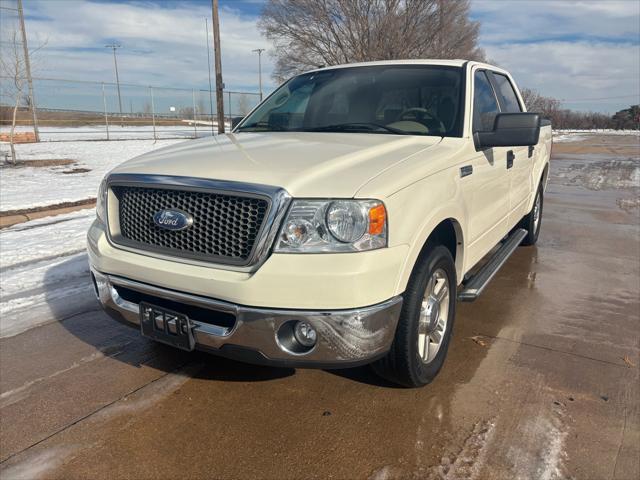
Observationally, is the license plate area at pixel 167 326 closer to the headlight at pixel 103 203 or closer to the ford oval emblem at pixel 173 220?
the ford oval emblem at pixel 173 220

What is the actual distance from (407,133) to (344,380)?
5.32 ft

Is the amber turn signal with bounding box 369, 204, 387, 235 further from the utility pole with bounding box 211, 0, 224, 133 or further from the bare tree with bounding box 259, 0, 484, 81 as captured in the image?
the bare tree with bounding box 259, 0, 484, 81

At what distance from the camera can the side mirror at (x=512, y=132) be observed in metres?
3.29

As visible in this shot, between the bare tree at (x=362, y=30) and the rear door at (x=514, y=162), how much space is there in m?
20.7

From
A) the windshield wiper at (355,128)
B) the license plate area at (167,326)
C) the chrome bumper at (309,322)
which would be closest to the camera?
the chrome bumper at (309,322)

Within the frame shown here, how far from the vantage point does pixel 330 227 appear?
2.30 m

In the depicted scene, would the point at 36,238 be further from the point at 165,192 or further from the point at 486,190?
the point at 486,190

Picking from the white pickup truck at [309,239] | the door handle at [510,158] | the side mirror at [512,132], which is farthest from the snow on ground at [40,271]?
the door handle at [510,158]

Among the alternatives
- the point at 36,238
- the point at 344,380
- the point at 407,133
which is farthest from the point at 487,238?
the point at 36,238

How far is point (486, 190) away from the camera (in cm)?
370

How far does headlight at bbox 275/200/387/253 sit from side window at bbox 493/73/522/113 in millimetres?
2865

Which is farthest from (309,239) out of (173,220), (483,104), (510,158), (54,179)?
(54,179)

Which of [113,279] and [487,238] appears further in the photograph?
[487,238]

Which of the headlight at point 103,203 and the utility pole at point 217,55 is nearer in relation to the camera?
the headlight at point 103,203
